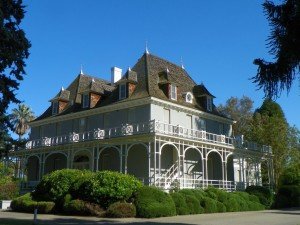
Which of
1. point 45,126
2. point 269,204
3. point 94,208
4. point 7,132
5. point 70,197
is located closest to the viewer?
point 7,132

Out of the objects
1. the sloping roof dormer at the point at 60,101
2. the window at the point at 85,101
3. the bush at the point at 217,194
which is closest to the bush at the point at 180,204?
the bush at the point at 217,194

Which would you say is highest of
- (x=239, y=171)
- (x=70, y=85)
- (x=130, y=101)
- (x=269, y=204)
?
(x=70, y=85)

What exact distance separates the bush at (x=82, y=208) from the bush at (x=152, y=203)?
2.29 m

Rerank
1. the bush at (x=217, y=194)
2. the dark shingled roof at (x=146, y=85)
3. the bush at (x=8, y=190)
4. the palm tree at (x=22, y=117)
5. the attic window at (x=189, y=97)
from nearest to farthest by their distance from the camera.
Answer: the bush at (x=217, y=194), the bush at (x=8, y=190), the dark shingled roof at (x=146, y=85), the attic window at (x=189, y=97), the palm tree at (x=22, y=117)

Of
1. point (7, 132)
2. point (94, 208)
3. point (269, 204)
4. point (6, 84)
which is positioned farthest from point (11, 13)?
point (269, 204)

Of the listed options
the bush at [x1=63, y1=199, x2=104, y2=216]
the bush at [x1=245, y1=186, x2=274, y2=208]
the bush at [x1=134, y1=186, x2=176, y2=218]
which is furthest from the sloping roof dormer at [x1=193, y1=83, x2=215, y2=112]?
the bush at [x1=63, y1=199, x2=104, y2=216]

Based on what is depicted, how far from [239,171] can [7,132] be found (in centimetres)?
2425

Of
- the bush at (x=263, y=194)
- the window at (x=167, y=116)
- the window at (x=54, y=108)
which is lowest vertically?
the bush at (x=263, y=194)

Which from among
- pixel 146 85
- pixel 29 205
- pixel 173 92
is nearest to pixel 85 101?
pixel 146 85

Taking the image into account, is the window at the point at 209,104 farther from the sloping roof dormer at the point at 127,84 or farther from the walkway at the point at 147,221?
the walkway at the point at 147,221

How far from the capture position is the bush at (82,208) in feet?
76.3

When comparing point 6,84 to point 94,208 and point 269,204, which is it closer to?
point 94,208

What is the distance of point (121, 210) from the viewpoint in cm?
2250

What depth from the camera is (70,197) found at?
25.1 metres
